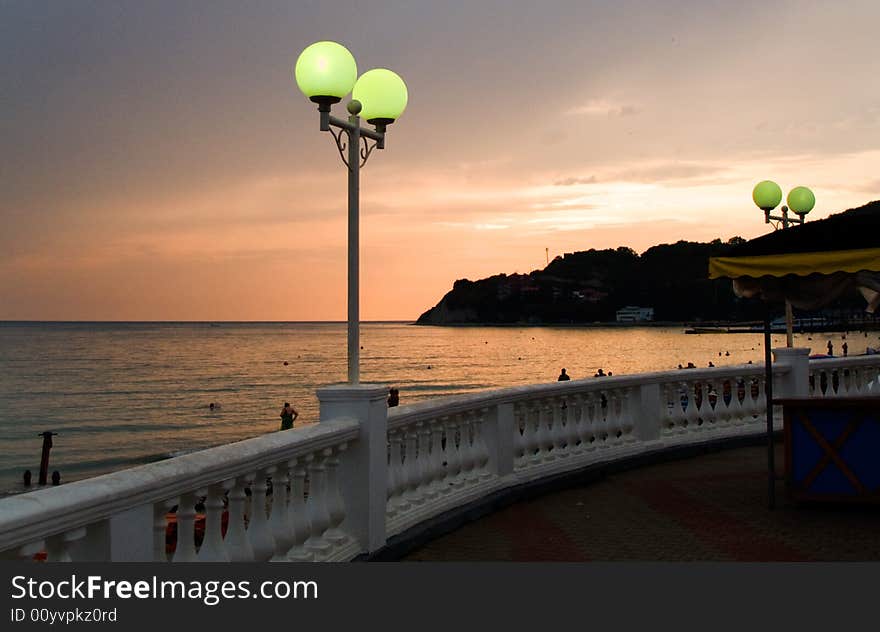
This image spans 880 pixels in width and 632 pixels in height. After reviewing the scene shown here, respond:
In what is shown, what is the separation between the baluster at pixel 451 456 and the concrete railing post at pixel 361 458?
5.81 ft

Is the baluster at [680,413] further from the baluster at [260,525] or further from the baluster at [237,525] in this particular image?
the baluster at [237,525]

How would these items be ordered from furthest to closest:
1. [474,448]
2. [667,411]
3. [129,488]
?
[667,411] → [474,448] → [129,488]

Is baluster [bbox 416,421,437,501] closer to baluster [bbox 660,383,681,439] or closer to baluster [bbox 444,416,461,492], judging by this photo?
baluster [bbox 444,416,461,492]

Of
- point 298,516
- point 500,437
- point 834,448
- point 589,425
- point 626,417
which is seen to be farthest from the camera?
point 626,417

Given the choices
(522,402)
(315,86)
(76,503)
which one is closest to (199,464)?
(76,503)

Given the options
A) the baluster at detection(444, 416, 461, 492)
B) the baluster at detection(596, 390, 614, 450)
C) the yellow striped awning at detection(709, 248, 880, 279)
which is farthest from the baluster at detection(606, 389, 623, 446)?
the baluster at detection(444, 416, 461, 492)

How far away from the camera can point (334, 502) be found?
20.8ft

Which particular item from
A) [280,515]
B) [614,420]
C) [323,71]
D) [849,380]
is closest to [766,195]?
[849,380]

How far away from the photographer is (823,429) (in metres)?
8.51

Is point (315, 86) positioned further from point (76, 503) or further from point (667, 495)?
point (667, 495)

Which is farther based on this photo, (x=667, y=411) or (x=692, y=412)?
(x=692, y=412)

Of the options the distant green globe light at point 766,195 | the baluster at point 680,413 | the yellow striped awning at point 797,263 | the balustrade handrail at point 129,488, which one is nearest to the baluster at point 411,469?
the balustrade handrail at point 129,488

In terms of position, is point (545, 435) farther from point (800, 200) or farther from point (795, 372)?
point (800, 200)

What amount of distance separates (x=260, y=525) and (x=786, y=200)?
12335mm
